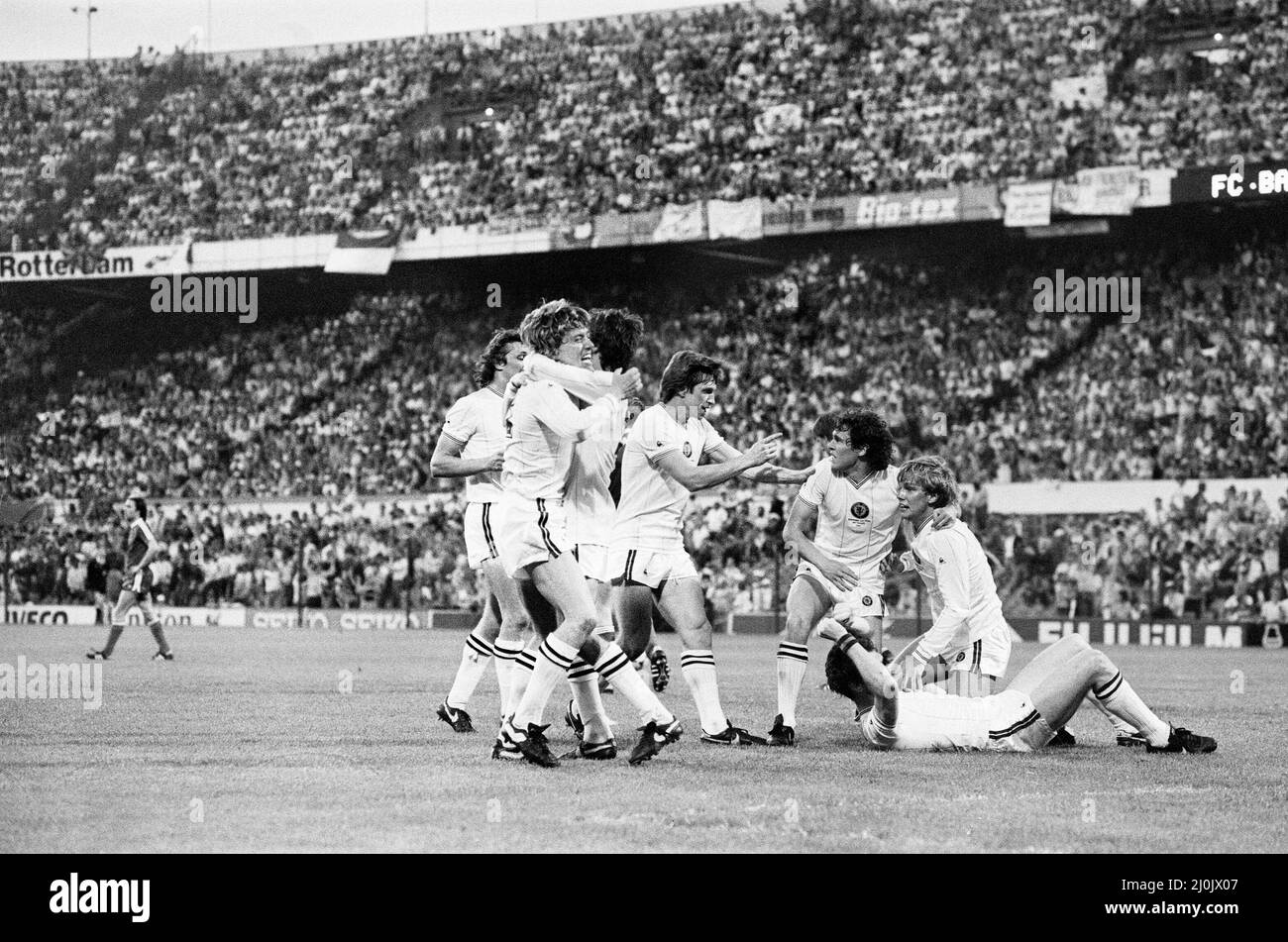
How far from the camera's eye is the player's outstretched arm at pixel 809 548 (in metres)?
10.6

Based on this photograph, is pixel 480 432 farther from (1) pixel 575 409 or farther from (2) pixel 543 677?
(2) pixel 543 677

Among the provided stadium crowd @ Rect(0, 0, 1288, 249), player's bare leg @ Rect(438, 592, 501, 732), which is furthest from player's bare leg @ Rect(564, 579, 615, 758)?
stadium crowd @ Rect(0, 0, 1288, 249)

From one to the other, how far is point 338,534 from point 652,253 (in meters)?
11.9

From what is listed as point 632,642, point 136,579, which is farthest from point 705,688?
point 136,579

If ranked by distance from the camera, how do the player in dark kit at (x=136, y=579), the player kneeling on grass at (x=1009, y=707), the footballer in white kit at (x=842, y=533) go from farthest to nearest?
1. the player in dark kit at (x=136, y=579)
2. the footballer in white kit at (x=842, y=533)
3. the player kneeling on grass at (x=1009, y=707)

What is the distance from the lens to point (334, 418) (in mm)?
38000

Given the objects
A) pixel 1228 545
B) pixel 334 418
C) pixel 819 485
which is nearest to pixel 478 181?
pixel 334 418

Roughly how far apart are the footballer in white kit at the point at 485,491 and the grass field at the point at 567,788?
551 mm

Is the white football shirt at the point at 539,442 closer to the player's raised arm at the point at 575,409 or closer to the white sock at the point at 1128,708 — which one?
the player's raised arm at the point at 575,409

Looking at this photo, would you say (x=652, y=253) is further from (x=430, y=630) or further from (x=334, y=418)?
(x=430, y=630)

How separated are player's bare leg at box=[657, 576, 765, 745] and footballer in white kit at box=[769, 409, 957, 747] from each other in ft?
1.76

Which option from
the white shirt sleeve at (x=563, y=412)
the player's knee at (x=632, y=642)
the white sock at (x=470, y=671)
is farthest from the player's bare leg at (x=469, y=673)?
the white shirt sleeve at (x=563, y=412)

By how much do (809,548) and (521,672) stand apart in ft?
7.13

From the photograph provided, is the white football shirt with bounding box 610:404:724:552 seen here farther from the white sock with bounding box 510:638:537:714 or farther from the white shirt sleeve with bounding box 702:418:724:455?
the white sock with bounding box 510:638:537:714
